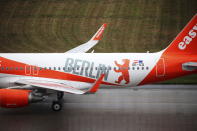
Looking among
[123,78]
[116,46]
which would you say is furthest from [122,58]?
[116,46]

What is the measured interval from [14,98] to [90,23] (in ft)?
95.0

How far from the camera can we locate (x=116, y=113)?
23.1 metres

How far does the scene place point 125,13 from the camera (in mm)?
51344

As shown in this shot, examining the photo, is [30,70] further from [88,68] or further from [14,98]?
[88,68]

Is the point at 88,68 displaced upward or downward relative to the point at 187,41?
downward

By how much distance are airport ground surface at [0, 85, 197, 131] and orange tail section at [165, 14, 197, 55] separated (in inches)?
135

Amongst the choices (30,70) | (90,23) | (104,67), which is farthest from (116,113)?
(90,23)

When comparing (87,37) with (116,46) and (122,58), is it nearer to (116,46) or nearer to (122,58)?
(116,46)

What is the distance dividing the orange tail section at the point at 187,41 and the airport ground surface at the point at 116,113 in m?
3.42

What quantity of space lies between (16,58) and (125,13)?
2869cm

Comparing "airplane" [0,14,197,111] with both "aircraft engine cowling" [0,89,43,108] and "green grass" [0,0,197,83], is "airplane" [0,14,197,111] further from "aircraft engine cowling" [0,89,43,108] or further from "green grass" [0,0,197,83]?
"green grass" [0,0,197,83]

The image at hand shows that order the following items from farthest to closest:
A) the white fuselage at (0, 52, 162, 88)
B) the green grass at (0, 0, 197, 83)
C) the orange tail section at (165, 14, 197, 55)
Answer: the green grass at (0, 0, 197, 83) < the orange tail section at (165, 14, 197, 55) < the white fuselage at (0, 52, 162, 88)

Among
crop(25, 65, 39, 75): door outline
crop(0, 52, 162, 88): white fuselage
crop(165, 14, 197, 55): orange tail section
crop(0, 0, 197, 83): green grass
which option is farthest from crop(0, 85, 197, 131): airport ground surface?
crop(0, 0, 197, 83): green grass

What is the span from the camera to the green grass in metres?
44.8
